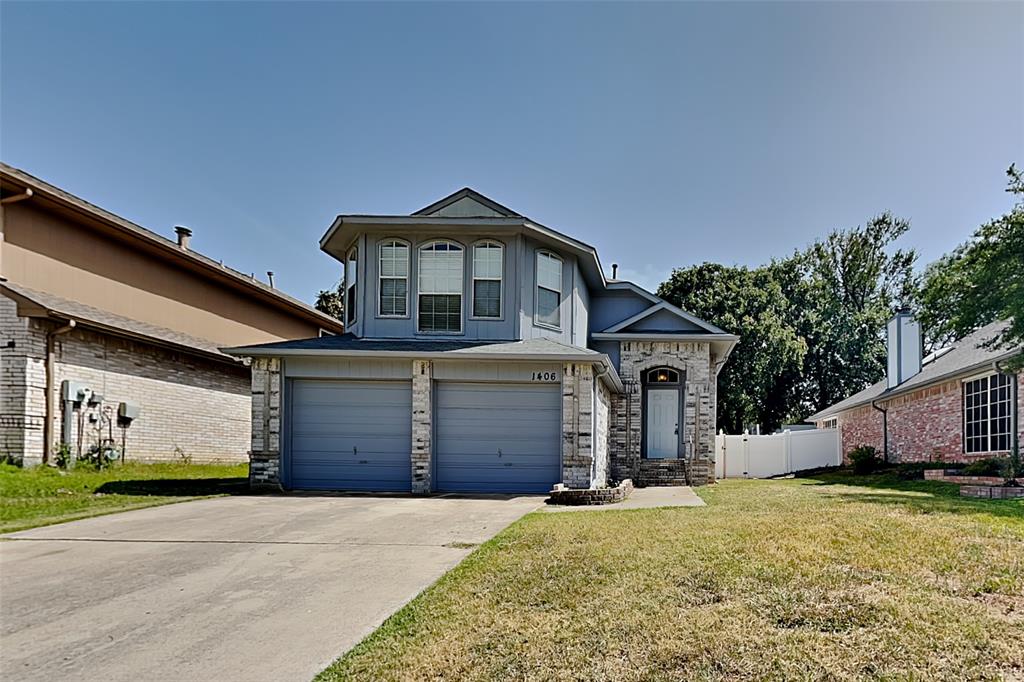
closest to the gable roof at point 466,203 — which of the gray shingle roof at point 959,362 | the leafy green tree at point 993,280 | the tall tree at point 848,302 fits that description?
the leafy green tree at point 993,280

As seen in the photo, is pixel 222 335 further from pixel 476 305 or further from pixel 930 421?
pixel 930 421

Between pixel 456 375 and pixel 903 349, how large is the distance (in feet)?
56.9

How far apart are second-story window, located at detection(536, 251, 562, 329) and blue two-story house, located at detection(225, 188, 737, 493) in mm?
45

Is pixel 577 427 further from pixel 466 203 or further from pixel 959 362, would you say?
pixel 959 362

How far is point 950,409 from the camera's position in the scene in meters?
19.0

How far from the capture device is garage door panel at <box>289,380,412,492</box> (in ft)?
45.4

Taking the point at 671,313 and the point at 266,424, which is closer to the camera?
the point at 266,424

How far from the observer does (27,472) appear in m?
13.3

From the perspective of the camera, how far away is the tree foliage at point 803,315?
31.7 metres

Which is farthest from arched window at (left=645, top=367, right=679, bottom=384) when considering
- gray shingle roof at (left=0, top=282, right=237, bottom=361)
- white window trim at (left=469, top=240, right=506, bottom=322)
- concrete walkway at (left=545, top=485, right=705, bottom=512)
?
gray shingle roof at (left=0, top=282, right=237, bottom=361)

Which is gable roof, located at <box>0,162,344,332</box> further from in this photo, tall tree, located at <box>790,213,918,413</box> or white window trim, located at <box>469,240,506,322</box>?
tall tree, located at <box>790,213,918,413</box>

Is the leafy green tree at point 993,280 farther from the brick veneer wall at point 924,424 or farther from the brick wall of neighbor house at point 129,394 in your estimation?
the brick wall of neighbor house at point 129,394

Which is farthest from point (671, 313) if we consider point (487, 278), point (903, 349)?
point (903, 349)

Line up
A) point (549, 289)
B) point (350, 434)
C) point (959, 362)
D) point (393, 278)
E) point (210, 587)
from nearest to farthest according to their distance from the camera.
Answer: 1. point (210, 587)
2. point (350, 434)
3. point (393, 278)
4. point (549, 289)
5. point (959, 362)
